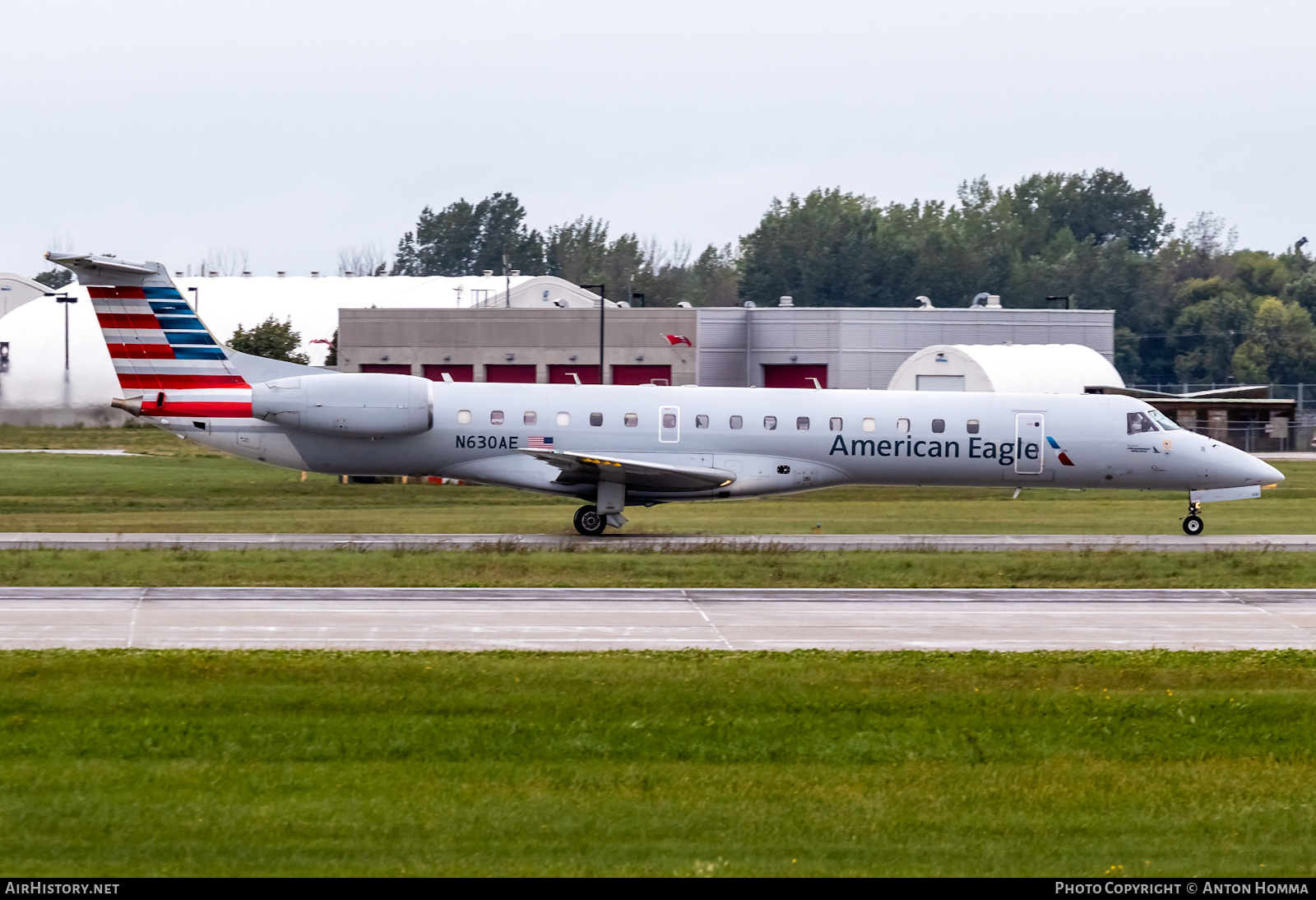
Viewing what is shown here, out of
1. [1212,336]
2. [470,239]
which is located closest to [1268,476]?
[1212,336]

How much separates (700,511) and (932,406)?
783 cm

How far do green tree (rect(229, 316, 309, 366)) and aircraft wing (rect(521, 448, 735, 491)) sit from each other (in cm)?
4143

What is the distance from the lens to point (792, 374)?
6234cm

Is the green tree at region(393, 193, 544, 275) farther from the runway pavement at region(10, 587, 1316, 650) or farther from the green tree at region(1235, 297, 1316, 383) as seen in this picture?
the runway pavement at region(10, 587, 1316, 650)

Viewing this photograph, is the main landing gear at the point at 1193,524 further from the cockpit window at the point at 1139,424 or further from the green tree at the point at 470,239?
the green tree at the point at 470,239

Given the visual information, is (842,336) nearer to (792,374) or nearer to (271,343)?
(792,374)

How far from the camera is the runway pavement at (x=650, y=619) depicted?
16.7 m

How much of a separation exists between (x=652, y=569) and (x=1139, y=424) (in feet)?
38.1

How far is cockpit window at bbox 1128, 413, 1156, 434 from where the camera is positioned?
29312 mm

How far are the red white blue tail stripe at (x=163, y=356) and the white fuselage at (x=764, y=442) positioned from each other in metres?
0.39

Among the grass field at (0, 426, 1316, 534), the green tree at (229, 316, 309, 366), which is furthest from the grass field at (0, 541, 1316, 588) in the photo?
the green tree at (229, 316, 309, 366)
